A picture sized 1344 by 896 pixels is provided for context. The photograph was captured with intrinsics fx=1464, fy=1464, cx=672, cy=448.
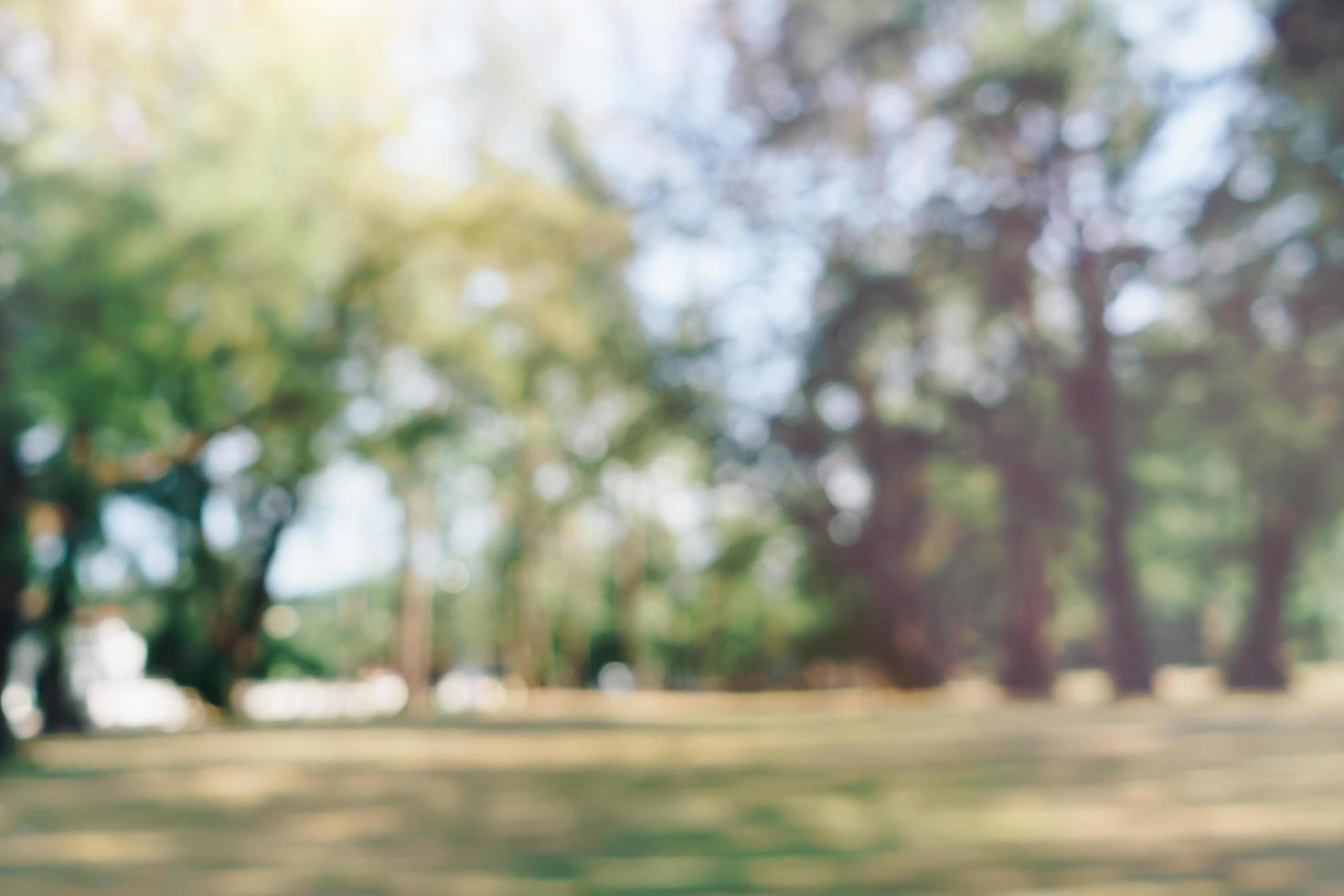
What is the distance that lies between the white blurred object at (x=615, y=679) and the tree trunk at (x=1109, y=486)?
93.7ft

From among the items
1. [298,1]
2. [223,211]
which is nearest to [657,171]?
[223,211]

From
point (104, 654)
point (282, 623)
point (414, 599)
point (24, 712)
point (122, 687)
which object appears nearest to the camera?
point (24, 712)

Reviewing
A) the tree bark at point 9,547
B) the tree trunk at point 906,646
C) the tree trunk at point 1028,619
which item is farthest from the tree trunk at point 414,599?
the tree bark at point 9,547

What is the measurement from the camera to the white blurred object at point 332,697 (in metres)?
50.3

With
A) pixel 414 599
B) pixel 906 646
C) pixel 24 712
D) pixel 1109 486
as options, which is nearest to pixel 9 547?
pixel 24 712

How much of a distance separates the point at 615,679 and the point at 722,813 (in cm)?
4480

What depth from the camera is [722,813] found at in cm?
1288

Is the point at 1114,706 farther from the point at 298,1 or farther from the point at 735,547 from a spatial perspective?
the point at 298,1

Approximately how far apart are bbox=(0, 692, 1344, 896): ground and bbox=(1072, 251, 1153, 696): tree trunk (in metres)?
4.57

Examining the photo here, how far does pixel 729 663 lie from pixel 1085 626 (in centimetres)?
1462

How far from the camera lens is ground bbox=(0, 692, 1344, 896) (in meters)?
9.05

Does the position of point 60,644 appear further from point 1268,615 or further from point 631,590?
point 631,590

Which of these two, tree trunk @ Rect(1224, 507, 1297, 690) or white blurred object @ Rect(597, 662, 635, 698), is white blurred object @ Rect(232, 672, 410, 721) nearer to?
white blurred object @ Rect(597, 662, 635, 698)

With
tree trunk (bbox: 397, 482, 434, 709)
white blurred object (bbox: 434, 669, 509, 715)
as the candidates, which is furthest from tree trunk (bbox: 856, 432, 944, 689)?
white blurred object (bbox: 434, 669, 509, 715)
